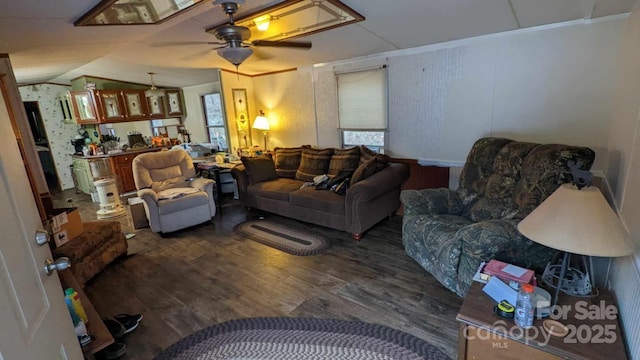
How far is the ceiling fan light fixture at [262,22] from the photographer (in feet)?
8.81

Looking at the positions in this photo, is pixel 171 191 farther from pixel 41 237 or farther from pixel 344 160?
pixel 41 237

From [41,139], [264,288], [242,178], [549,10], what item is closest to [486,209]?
[549,10]

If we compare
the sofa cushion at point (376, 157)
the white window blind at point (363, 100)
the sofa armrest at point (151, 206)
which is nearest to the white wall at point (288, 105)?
the white window blind at point (363, 100)

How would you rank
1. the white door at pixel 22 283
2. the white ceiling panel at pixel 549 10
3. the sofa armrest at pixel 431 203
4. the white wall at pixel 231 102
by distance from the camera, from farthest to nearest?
the white wall at pixel 231 102
the sofa armrest at pixel 431 203
the white ceiling panel at pixel 549 10
the white door at pixel 22 283

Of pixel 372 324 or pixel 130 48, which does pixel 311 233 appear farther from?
pixel 130 48

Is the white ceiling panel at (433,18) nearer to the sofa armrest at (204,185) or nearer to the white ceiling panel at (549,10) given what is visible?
the white ceiling panel at (549,10)

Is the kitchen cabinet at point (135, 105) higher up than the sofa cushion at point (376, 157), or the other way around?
the kitchen cabinet at point (135, 105)

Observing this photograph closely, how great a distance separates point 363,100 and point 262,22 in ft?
5.42

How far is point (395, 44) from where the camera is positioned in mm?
3330

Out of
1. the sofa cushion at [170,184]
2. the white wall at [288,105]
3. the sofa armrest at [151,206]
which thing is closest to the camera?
the sofa armrest at [151,206]

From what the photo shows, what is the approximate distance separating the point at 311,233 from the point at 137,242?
2036 millimetres

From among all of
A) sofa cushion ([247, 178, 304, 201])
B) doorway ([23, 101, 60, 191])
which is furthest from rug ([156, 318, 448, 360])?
doorway ([23, 101, 60, 191])

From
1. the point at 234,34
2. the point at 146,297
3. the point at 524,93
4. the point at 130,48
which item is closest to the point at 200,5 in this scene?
the point at 234,34

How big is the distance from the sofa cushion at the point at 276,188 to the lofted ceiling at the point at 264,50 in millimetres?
1667
